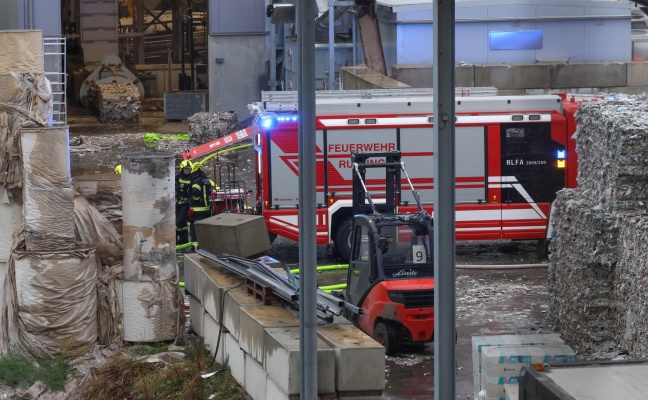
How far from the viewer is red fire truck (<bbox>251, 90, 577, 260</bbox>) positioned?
19.9m

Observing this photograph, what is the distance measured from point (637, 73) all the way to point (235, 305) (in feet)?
67.5

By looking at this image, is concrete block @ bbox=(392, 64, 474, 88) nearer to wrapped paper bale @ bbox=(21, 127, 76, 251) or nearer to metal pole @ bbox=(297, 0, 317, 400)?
wrapped paper bale @ bbox=(21, 127, 76, 251)

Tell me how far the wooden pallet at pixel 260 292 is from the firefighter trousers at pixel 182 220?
8.12 m

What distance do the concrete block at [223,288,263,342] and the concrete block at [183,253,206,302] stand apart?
1.11 metres

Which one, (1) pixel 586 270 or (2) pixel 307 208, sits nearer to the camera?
(2) pixel 307 208

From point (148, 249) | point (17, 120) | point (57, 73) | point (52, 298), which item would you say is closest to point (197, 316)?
point (148, 249)

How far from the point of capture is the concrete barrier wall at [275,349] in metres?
10.1

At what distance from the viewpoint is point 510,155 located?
20.2 metres

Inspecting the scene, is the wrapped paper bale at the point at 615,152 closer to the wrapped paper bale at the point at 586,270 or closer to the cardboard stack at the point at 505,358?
the wrapped paper bale at the point at 586,270

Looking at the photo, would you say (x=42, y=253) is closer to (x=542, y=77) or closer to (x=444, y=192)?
(x=444, y=192)

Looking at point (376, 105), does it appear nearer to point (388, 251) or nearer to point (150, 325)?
point (388, 251)

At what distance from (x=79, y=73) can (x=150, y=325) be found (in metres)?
35.5

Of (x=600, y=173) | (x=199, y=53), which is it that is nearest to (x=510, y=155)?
(x=600, y=173)

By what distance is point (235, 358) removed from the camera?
12336mm
